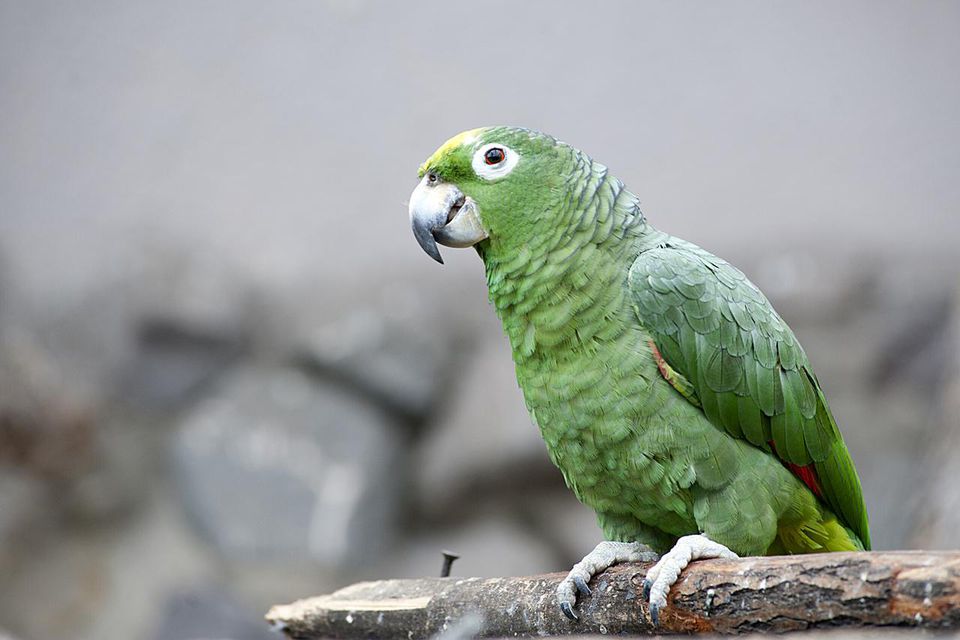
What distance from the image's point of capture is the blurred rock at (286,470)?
12.6 ft

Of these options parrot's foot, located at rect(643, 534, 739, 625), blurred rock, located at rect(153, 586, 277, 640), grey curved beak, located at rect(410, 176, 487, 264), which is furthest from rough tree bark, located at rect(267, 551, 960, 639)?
blurred rock, located at rect(153, 586, 277, 640)

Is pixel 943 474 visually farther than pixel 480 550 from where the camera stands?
No

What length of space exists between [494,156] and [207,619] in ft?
9.08

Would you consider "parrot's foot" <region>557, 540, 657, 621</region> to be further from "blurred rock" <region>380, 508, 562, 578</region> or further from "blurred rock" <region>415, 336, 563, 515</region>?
"blurred rock" <region>380, 508, 562, 578</region>

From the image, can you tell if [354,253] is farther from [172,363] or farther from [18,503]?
[18,503]

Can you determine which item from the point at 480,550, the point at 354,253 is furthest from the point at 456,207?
the point at 480,550

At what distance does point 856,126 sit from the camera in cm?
403

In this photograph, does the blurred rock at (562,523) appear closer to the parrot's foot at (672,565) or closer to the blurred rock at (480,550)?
the blurred rock at (480,550)

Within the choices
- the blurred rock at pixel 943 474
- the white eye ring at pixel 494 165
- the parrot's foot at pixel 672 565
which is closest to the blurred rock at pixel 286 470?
the blurred rock at pixel 943 474

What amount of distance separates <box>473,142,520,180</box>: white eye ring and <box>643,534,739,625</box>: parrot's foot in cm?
78

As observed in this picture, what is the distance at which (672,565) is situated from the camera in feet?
5.00

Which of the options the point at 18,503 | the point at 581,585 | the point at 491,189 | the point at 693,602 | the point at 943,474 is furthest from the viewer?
the point at 18,503

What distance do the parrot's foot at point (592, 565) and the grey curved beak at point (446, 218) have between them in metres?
0.66

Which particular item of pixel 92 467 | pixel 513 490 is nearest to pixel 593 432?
pixel 513 490
